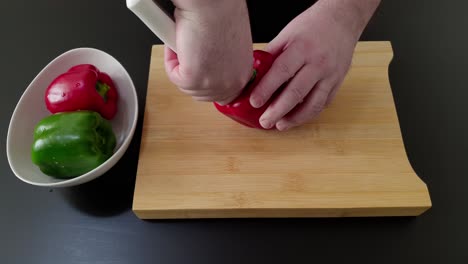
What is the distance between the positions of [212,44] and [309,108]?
0.36m

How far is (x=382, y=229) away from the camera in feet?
2.72

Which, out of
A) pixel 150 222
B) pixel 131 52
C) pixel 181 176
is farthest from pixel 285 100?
pixel 131 52

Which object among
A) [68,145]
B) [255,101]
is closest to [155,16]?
[255,101]

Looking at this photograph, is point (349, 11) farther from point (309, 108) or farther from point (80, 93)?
point (80, 93)

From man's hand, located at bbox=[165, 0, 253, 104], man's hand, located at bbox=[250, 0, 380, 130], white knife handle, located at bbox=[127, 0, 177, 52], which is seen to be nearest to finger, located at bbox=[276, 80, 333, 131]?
man's hand, located at bbox=[250, 0, 380, 130]

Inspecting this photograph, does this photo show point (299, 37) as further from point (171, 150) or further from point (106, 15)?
point (106, 15)

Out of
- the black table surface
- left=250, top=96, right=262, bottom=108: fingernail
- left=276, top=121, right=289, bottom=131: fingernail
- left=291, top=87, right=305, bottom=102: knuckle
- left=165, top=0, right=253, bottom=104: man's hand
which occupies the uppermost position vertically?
left=165, top=0, right=253, bottom=104: man's hand

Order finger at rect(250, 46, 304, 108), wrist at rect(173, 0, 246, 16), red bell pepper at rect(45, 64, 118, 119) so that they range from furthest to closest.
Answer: red bell pepper at rect(45, 64, 118, 119) → finger at rect(250, 46, 304, 108) → wrist at rect(173, 0, 246, 16)

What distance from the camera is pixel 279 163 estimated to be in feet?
2.85

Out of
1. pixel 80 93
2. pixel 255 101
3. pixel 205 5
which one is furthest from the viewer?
pixel 80 93

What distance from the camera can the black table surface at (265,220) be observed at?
2.67 ft

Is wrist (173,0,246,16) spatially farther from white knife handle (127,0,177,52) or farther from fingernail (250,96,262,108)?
fingernail (250,96,262,108)

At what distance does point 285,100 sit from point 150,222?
0.38 metres

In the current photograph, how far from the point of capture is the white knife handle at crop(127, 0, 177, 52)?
1.83 ft
